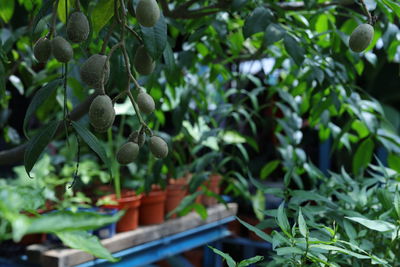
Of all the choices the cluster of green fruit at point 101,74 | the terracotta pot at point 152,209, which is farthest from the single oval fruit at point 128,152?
the terracotta pot at point 152,209

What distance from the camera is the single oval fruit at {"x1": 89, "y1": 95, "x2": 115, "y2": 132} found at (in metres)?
0.40

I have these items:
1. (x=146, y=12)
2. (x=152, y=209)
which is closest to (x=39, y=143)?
(x=146, y=12)

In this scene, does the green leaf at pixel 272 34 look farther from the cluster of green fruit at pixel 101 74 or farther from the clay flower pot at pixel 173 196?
the clay flower pot at pixel 173 196

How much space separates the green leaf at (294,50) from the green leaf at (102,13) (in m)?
0.27

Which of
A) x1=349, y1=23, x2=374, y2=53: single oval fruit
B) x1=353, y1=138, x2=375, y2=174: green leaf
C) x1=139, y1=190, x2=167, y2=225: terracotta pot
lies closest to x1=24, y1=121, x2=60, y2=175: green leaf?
x1=349, y1=23, x2=374, y2=53: single oval fruit

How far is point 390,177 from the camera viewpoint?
727mm

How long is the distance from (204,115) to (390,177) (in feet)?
1.91

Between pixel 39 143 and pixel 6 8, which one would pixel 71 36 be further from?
pixel 6 8

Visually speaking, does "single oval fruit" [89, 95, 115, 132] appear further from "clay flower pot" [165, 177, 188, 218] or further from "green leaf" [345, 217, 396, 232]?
"clay flower pot" [165, 177, 188, 218]

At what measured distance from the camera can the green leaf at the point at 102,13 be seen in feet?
1.53

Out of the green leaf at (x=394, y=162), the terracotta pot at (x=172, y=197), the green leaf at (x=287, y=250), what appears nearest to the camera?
the green leaf at (x=287, y=250)

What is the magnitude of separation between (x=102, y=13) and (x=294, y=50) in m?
0.28

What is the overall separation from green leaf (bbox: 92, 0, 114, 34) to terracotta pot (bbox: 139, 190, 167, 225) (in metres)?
1.01

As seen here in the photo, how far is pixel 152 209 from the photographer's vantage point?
1.46m
